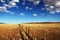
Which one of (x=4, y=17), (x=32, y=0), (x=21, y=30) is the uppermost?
(x=32, y=0)

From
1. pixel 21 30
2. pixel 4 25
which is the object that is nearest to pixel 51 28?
pixel 21 30

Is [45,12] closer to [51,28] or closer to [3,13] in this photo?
[51,28]

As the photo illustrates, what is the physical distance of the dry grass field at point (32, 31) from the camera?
309 cm

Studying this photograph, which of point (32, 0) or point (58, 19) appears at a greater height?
point (32, 0)

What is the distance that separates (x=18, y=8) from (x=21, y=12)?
9 centimetres

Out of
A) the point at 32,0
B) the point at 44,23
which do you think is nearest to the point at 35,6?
the point at 32,0

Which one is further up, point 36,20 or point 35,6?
point 35,6

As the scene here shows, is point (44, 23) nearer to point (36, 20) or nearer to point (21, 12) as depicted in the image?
point (36, 20)

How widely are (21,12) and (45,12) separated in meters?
0.41

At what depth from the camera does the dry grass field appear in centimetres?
309

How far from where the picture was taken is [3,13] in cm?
311

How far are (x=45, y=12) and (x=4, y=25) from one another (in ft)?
2.39

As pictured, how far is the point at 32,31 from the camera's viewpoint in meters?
3.11

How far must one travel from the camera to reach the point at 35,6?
10.4ft
